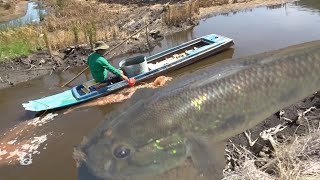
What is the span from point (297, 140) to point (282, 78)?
10.1 ft

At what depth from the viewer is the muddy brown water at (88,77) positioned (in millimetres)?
7072

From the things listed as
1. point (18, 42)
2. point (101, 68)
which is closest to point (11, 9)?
point (18, 42)

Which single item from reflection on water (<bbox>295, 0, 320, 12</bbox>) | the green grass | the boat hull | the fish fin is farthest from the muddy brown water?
the green grass

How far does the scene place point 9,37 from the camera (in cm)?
1473

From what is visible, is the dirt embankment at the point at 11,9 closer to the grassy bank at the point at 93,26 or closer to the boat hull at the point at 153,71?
the grassy bank at the point at 93,26

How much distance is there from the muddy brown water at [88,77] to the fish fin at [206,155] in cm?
11

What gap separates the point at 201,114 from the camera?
1.43 m

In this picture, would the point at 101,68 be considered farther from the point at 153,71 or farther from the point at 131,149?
the point at 131,149

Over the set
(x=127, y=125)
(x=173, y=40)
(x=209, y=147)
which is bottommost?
(x=173, y=40)

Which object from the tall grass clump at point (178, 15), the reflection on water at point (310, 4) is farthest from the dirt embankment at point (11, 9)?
the reflection on water at point (310, 4)

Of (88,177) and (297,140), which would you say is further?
(297,140)

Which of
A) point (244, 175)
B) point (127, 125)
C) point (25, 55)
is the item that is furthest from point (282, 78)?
point (25, 55)

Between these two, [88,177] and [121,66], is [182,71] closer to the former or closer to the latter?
[121,66]

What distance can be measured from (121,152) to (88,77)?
444 inches
